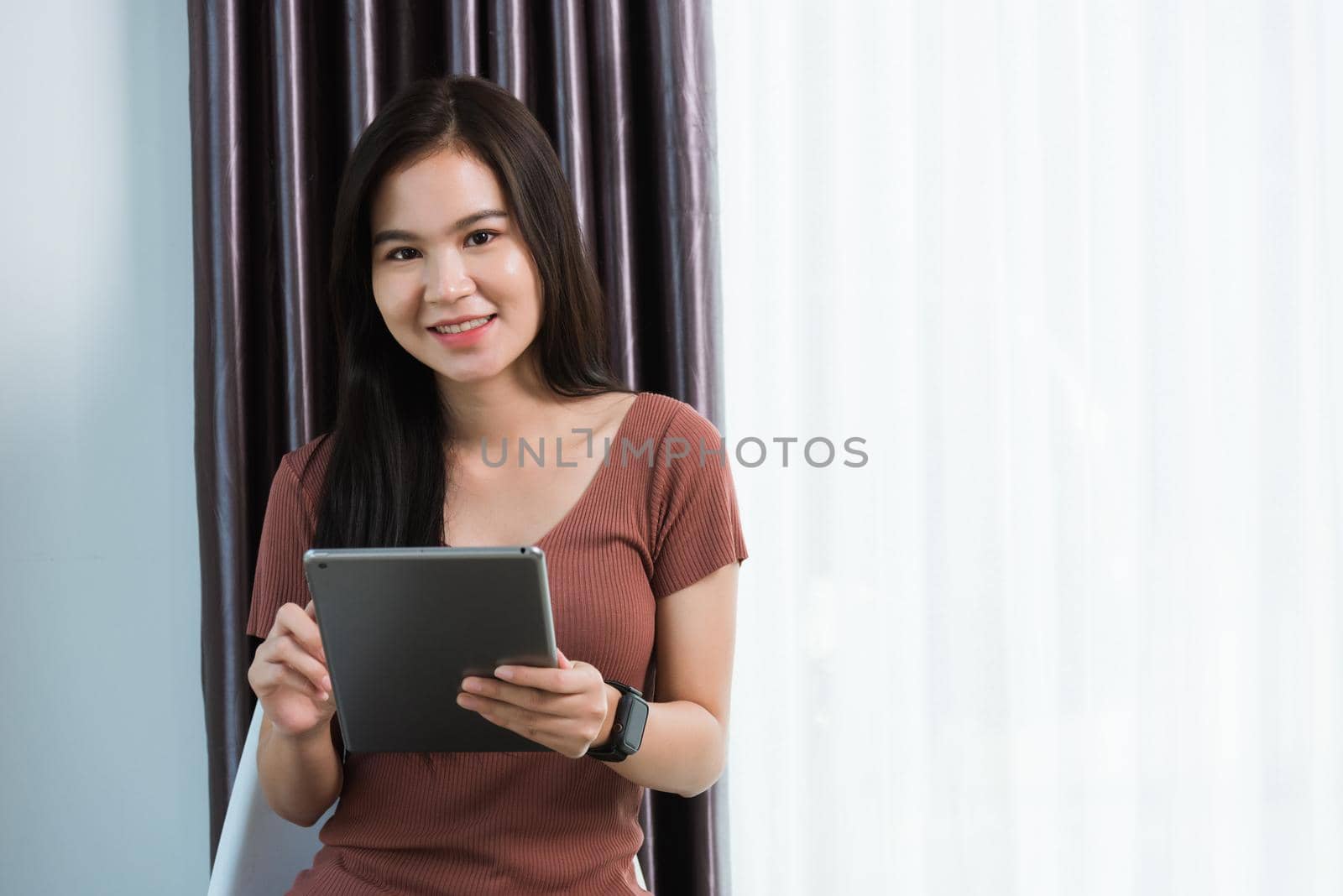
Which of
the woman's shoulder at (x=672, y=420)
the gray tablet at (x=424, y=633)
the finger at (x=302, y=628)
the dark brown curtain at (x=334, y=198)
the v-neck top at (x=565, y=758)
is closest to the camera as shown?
the gray tablet at (x=424, y=633)

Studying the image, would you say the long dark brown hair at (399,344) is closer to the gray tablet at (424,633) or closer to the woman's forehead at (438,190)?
the woman's forehead at (438,190)

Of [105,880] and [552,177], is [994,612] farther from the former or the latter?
[105,880]

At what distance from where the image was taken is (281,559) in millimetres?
1187

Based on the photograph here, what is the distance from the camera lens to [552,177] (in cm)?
118

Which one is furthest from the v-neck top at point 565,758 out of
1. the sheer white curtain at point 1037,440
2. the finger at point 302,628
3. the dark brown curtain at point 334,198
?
the sheer white curtain at point 1037,440

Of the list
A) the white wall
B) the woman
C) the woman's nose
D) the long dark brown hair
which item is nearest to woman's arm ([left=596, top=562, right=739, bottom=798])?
the woman

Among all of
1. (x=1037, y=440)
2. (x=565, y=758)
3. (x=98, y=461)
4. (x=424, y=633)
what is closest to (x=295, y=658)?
(x=424, y=633)

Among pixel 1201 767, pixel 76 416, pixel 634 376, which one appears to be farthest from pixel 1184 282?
pixel 76 416

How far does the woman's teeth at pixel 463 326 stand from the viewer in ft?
3.72

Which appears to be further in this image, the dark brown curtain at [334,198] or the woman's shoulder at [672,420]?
the dark brown curtain at [334,198]

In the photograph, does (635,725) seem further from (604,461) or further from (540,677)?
(604,461)

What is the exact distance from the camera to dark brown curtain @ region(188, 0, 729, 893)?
4.82ft

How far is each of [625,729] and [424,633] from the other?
0.74ft

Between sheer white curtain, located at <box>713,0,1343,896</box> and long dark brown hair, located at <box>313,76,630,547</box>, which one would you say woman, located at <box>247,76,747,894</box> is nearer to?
long dark brown hair, located at <box>313,76,630,547</box>
